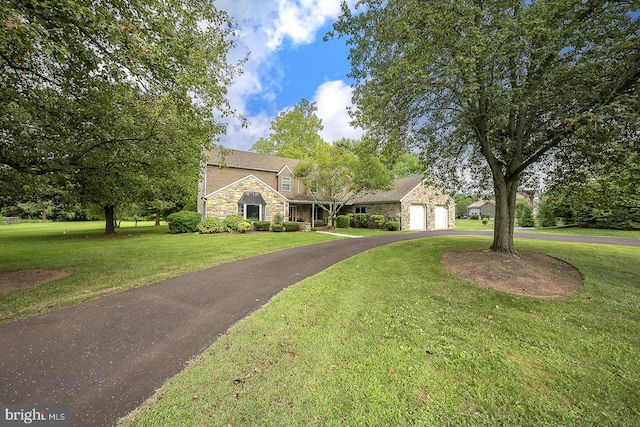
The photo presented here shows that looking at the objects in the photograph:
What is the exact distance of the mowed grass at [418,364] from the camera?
2.50 m

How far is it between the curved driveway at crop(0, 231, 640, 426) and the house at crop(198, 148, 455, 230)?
1448 centimetres

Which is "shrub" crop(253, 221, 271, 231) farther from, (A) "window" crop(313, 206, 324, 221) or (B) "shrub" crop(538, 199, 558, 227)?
(B) "shrub" crop(538, 199, 558, 227)

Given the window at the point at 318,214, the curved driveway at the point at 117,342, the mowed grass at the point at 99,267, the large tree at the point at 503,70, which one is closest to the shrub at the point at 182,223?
the mowed grass at the point at 99,267

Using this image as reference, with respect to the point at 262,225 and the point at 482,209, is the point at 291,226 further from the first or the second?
the point at 482,209

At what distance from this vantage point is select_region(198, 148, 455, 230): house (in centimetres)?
2062

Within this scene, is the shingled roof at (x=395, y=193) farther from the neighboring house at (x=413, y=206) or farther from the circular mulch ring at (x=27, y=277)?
the circular mulch ring at (x=27, y=277)

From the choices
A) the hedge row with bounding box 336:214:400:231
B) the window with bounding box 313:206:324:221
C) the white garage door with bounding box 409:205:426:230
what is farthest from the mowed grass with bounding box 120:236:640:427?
the window with bounding box 313:206:324:221

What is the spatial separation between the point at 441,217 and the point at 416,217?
3.48m

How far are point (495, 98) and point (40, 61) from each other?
10970mm

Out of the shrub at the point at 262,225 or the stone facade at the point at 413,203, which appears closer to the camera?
the shrub at the point at 262,225

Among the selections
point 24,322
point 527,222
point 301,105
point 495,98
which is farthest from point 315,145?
point 24,322

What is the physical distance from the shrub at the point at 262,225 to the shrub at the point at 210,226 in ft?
8.61

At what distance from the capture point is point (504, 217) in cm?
815

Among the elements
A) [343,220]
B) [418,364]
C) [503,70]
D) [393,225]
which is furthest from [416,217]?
[418,364]
